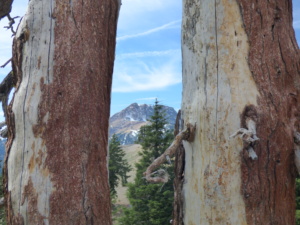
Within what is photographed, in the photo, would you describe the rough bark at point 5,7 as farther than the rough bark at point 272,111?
Yes

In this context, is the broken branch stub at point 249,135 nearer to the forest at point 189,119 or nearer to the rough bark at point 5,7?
the forest at point 189,119

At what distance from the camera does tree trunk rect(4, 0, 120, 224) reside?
3.48 metres

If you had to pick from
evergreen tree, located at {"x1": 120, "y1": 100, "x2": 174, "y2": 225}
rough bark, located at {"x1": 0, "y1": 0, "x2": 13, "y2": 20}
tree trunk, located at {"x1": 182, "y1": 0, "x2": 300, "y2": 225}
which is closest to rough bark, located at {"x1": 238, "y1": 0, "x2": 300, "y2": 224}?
tree trunk, located at {"x1": 182, "y1": 0, "x2": 300, "y2": 225}

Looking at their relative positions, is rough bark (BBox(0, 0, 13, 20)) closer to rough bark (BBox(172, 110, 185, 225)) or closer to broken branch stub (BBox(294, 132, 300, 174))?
rough bark (BBox(172, 110, 185, 225))

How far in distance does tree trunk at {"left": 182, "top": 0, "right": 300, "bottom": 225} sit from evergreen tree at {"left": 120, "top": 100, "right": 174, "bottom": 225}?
21421 millimetres

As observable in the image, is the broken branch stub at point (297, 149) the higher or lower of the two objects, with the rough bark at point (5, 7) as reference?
lower

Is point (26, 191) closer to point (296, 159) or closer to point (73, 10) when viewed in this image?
point (73, 10)

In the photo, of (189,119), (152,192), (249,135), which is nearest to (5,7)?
(189,119)

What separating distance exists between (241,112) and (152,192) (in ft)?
76.7

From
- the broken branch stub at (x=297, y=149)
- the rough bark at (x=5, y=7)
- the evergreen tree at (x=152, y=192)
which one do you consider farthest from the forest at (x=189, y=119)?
the evergreen tree at (x=152, y=192)

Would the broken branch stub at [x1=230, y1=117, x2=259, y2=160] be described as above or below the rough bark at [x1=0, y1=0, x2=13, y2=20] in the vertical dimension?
below

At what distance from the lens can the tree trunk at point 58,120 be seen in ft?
11.4

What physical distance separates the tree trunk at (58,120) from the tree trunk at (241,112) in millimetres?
985

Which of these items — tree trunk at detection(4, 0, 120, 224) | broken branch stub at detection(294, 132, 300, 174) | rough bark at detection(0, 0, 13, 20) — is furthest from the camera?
rough bark at detection(0, 0, 13, 20)
